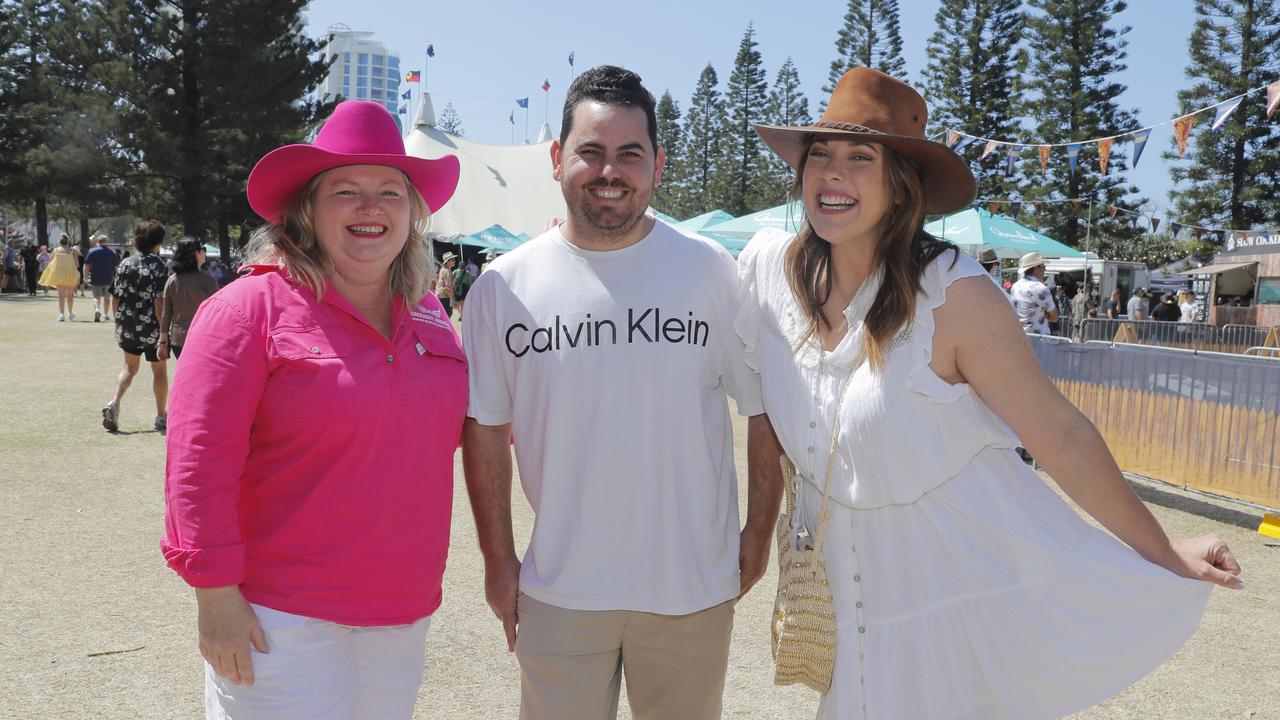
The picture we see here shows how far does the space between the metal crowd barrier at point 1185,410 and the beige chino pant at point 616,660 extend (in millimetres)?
5870

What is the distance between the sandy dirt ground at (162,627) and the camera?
3693 mm

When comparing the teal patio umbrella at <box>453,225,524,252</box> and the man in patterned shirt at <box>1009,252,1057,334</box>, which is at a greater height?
the teal patio umbrella at <box>453,225,524,252</box>

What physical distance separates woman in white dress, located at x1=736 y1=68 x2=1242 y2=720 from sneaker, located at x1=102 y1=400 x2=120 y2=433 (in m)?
8.10

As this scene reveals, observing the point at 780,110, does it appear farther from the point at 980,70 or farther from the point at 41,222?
the point at 41,222

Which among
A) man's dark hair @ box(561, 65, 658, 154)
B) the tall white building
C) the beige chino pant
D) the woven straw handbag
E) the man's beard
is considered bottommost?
the beige chino pant

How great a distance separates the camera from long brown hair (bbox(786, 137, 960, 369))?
7.39 feet

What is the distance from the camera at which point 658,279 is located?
2.55 meters

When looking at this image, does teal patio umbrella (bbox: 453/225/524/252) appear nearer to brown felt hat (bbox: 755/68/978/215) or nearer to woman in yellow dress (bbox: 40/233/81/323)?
woman in yellow dress (bbox: 40/233/81/323)

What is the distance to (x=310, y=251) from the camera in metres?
2.38

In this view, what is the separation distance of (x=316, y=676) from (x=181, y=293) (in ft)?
23.4

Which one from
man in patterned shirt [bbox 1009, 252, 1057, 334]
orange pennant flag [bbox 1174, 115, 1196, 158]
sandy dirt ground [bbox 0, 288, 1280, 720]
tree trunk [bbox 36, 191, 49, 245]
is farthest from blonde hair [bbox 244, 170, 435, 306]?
tree trunk [bbox 36, 191, 49, 245]

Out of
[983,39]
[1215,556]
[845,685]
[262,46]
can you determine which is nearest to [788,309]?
[845,685]

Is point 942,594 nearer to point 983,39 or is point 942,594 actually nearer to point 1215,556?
point 1215,556

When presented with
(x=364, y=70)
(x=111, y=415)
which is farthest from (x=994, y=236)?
(x=364, y=70)
